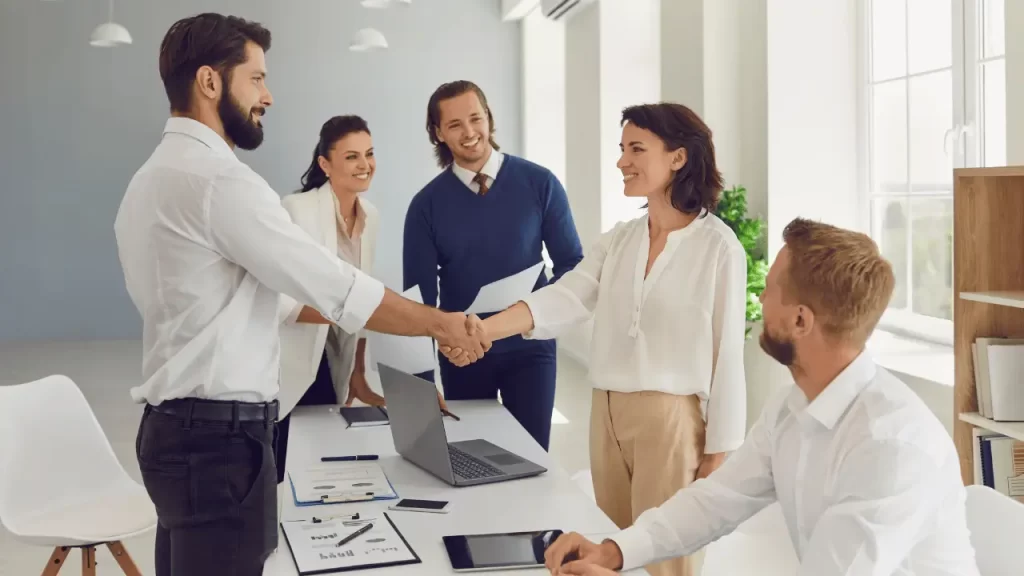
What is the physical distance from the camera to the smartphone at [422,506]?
7.12 feet

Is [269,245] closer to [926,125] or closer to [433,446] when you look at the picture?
[433,446]

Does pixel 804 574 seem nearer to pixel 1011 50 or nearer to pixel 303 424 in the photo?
pixel 303 424

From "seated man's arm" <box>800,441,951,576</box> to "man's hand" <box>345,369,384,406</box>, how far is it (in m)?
2.08

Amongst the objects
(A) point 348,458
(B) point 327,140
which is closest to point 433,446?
(A) point 348,458

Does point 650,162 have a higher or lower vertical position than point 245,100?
lower

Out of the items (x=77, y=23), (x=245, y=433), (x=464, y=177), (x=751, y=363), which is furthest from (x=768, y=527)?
(x=77, y=23)

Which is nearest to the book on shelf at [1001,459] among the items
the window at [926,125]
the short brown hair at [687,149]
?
the window at [926,125]

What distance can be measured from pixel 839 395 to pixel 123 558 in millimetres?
2301

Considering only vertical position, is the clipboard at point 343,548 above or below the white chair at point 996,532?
below

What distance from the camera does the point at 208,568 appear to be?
2.06 metres

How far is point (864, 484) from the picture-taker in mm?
1484

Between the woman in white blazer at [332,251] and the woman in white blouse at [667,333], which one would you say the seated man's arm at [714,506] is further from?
the woman in white blazer at [332,251]

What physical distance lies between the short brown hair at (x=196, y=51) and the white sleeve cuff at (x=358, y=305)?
21.3 inches

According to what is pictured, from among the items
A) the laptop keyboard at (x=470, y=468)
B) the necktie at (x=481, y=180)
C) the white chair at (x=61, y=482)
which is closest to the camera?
the laptop keyboard at (x=470, y=468)
